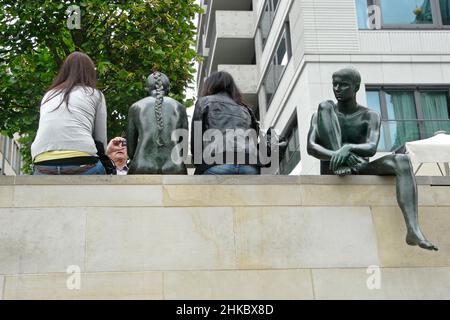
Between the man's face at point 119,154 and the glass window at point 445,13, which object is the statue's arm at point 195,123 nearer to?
the man's face at point 119,154

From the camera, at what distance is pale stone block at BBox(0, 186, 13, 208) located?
6234mm

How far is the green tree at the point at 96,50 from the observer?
14.9 metres

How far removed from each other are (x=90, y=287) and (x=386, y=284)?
2.82 m

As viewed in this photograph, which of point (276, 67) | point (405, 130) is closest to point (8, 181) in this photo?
point (405, 130)

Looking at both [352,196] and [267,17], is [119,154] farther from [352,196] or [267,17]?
[267,17]

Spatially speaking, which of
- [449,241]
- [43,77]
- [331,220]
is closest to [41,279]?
[331,220]

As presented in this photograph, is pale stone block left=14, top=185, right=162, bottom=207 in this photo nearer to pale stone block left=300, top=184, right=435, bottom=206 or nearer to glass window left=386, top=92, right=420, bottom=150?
pale stone block left=300, top=184, right=435, bottom=206

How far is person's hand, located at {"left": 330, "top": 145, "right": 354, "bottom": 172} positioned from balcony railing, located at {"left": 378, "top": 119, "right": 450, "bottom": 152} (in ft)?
41.2

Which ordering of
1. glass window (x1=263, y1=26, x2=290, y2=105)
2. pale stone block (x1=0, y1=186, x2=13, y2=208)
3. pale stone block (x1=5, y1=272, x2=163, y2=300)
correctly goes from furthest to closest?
1. glass window (x1=263, y1=26, x2=290, y2=105)
2. pale stone block (x1=0, y1=186, x2=13, y2=208)
3. pale stone block (x1=5, y1=272, x2=163, y2=300)

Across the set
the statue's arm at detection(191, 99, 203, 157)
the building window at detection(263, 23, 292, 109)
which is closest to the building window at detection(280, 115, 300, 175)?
the building window at detection(263, 23, 292, 109)

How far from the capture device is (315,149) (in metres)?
7.29

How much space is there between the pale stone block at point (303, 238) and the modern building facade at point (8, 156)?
37.9 m

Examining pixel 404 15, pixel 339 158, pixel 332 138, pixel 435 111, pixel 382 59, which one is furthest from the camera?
pixel 404 15

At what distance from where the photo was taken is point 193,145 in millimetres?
7309
